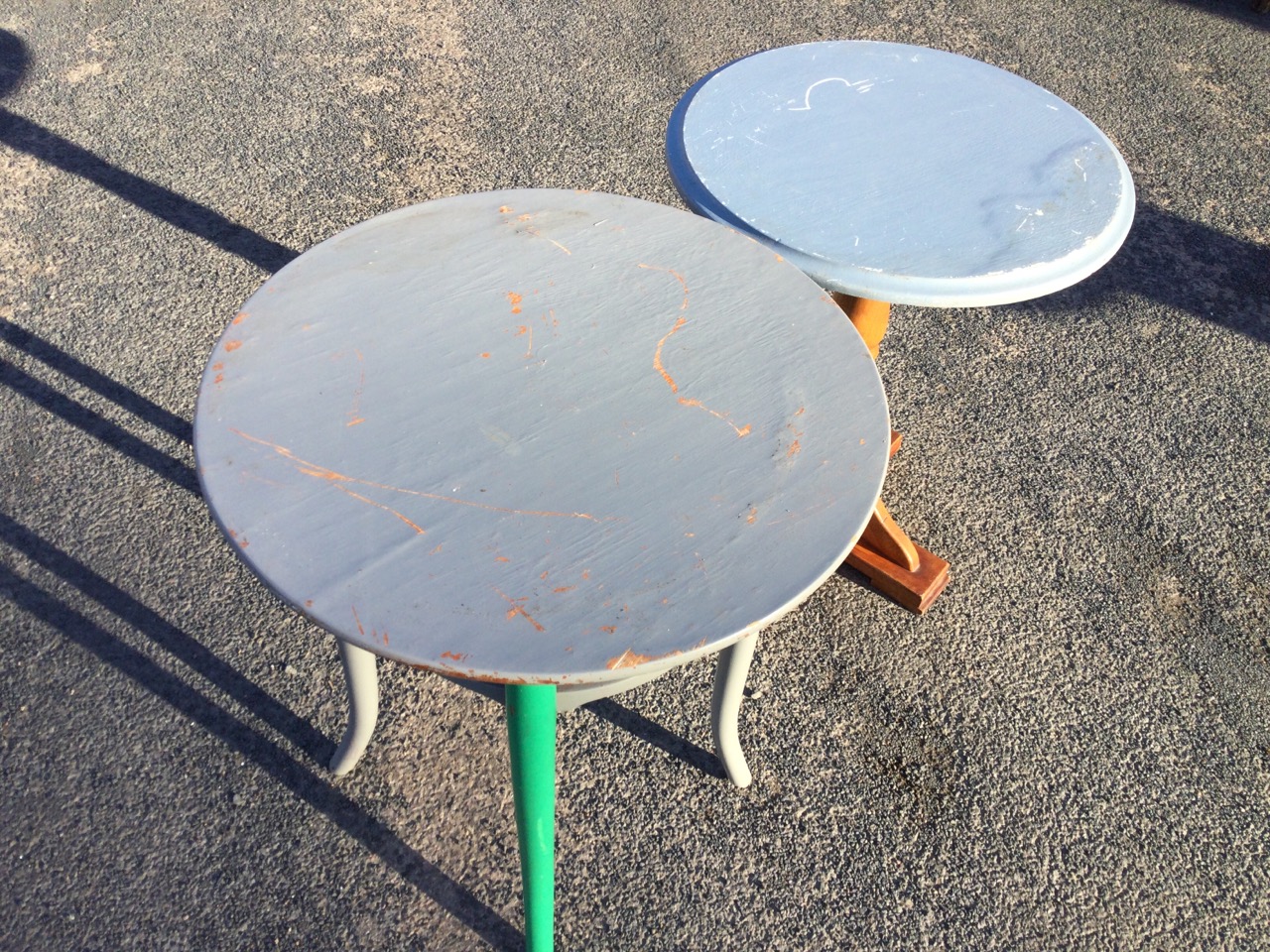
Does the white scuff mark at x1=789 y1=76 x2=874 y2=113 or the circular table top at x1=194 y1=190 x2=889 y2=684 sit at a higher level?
the white scuff mark at x1=789 y1=76 x2=874 y2=113

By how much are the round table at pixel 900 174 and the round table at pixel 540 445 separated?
12 cm

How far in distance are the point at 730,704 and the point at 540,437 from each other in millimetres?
660

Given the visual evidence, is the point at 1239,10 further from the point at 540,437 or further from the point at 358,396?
the point at 358,396

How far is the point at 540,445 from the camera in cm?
130

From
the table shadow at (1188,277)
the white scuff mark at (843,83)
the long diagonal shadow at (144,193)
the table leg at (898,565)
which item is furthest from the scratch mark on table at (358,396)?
the table shadow at (1188,277)

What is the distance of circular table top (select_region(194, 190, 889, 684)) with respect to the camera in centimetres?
113

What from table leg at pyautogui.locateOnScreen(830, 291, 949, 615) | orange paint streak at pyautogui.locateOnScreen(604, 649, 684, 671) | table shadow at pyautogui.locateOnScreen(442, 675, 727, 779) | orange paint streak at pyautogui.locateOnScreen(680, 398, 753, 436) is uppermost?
orange paint streak at pyautogui.locateOnScreen(680, 398, 753, 436)

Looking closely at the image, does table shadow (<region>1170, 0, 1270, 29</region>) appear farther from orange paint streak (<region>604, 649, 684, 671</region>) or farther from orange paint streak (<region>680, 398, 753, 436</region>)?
orange paint streak (<region>604, 649, 684, 671</region>)

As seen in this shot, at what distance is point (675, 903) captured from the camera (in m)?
1.76

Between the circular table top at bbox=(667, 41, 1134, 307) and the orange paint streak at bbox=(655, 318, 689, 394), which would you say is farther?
the circular table top at bbox=(667, 41, 1134, 307)

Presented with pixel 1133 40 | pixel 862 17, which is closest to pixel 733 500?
pixel 862 17

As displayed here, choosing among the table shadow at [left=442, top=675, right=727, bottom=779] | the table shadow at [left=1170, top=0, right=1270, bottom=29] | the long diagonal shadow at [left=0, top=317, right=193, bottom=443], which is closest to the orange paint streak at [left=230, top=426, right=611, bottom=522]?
the table shadow at [left=442, top=675, right=727, bottom=779]

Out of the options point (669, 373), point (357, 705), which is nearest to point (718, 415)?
point (669, 373)

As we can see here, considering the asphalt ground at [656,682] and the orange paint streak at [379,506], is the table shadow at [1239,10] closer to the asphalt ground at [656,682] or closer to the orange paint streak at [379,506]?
the asphalt ground at [656,682]
